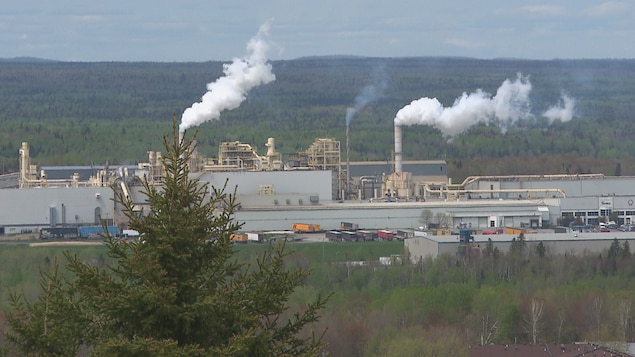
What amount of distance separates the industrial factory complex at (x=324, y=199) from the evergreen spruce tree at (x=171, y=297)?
57.3m

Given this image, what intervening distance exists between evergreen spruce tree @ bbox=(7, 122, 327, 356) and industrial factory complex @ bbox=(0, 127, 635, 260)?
57314 millimetres

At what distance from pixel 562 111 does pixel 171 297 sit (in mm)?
142370

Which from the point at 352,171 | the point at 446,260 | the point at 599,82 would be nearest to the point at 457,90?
the point at 599,82

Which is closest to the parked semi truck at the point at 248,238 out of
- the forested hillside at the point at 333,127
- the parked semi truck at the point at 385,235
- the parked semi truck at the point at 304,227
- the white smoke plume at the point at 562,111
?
the parked semi truck at the point at 304,227

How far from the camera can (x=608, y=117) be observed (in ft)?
506

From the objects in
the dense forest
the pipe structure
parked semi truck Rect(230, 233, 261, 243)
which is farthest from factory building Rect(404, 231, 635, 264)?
the pipe structure

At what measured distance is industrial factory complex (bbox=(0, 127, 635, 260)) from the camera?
7619cm

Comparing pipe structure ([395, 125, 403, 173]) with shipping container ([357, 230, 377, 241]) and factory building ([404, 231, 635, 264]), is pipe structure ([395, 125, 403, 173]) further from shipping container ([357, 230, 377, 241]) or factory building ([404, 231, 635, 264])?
factory building ([404, 231, 635, 264])

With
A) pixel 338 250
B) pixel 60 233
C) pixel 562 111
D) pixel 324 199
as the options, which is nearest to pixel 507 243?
pixel 338 250

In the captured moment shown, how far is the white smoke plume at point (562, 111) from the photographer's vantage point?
479 ft

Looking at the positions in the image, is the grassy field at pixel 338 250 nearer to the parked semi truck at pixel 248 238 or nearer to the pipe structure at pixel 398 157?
the parked semi truck at pixel 248 238

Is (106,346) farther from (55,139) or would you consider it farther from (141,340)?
(55,139)

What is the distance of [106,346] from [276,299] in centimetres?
143

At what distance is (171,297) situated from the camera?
11922 millimetres
